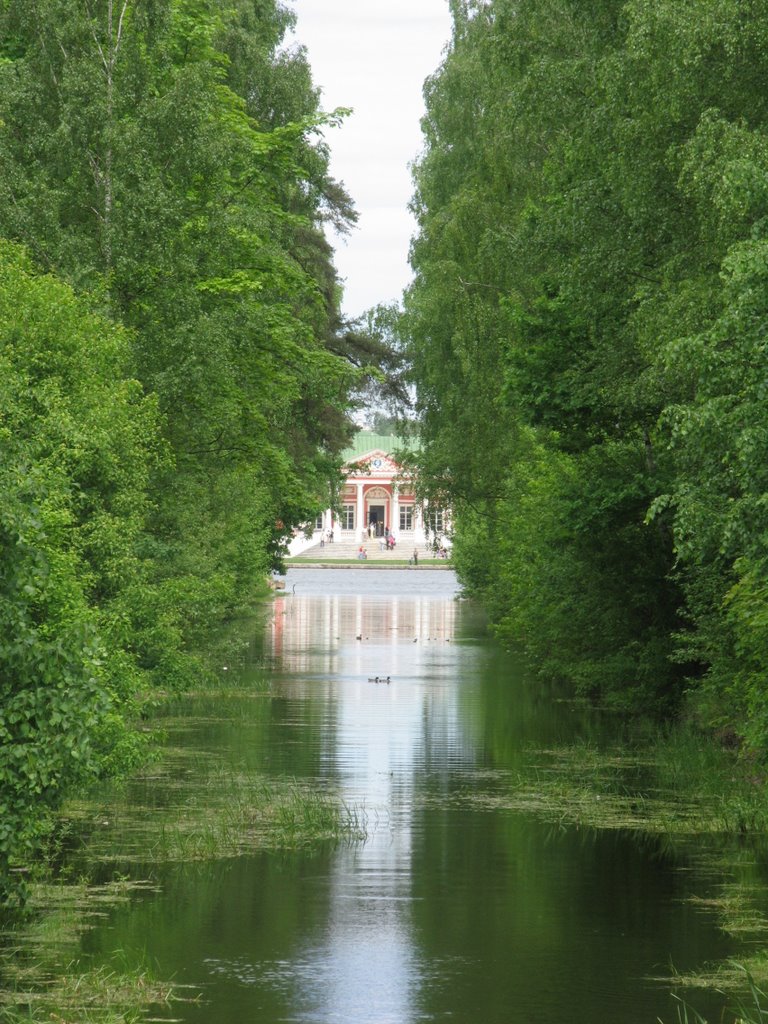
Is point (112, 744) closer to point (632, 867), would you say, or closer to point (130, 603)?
point (130, 603)

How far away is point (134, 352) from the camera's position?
955 inches

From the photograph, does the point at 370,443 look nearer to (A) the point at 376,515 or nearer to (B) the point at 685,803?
(A) the point at 376,515

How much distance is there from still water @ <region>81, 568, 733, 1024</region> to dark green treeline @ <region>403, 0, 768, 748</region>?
282cm

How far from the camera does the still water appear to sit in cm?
1078

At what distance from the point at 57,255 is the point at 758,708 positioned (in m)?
11.5

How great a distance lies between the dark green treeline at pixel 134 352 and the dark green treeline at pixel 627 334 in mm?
3977

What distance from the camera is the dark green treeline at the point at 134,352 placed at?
11.7m

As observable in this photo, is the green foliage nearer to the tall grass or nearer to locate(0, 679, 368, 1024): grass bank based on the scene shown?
locate(0, 679, 368, 1024): grass bank

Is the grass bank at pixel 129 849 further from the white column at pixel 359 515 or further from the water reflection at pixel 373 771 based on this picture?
the white column at pixel 359 515

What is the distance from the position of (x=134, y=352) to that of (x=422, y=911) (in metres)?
12.9

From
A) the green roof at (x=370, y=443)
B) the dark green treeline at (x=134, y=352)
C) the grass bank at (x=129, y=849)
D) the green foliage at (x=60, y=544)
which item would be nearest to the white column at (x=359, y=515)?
the green roof at (x=370, y=443)

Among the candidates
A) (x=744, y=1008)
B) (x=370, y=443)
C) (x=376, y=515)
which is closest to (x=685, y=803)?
(x=744, y=1008)

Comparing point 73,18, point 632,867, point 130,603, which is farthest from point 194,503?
point 632,867

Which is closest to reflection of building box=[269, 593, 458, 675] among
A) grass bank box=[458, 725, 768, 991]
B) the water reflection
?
the water reflection
